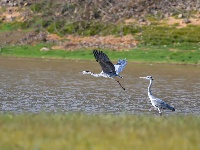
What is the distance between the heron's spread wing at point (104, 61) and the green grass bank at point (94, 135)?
5992 mm

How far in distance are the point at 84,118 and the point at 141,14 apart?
125 ft

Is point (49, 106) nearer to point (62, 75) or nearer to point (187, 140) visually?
point (62, 75)

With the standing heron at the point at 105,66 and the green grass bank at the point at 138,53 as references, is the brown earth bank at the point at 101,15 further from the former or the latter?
the standing heron at the point at 105,66

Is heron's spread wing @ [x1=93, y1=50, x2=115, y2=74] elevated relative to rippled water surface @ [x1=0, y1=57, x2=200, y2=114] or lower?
elevated

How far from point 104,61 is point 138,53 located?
808 inches

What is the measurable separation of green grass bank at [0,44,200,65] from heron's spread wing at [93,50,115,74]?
18.1m

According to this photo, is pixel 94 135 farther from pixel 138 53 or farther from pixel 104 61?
pixel 138 53

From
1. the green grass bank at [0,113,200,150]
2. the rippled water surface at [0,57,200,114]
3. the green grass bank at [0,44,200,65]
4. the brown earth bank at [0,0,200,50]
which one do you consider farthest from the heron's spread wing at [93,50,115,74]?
the brown earth bank at [0,0,200,50]

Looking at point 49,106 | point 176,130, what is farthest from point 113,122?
point 49,106

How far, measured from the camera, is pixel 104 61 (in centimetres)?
1567

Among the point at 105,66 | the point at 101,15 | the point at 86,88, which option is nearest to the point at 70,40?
the point at 101,15

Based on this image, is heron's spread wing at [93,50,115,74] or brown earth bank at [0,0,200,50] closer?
heron's spread wing at [93,50,115,74]

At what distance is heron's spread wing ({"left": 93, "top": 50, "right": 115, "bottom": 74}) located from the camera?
15.3m

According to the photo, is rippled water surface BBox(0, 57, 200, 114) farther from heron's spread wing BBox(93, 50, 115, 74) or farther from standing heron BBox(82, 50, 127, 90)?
heron's spread wing BBox(93, 50, 115, 74)
